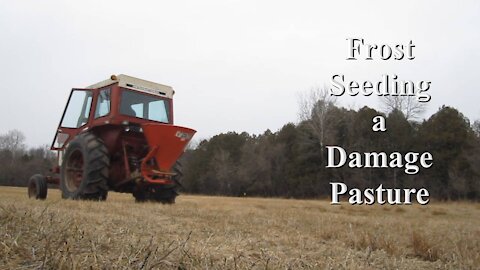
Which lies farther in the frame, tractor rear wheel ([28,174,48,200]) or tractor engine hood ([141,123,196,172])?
tractor rear wheel ([28,174,48,200])

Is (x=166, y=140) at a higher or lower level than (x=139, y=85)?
lower

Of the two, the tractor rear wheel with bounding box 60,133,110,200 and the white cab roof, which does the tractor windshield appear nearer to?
the white cab roof

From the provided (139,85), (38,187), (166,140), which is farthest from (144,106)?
(38,187)

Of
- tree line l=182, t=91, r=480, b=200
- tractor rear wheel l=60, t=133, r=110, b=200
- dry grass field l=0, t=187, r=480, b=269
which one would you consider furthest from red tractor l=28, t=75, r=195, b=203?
tree line l=182, t=91, r=480, b=200

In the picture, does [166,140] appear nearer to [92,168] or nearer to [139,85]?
[92,168]

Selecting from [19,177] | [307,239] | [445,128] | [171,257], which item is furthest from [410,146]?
[19,177]

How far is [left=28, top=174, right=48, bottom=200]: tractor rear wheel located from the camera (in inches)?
335

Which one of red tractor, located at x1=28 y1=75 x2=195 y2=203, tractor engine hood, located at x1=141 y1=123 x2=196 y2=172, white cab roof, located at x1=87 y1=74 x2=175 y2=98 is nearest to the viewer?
tractor engine hood, located at x1=141 y1=123 x2=196 y2=172

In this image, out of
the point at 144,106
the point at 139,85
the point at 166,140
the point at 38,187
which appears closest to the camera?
the point at 166,140

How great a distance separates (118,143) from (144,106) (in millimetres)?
961

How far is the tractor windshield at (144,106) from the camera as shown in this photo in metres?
7.87

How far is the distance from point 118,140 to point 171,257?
20.0ft

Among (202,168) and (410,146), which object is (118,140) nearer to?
(410,146)

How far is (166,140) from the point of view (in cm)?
714
